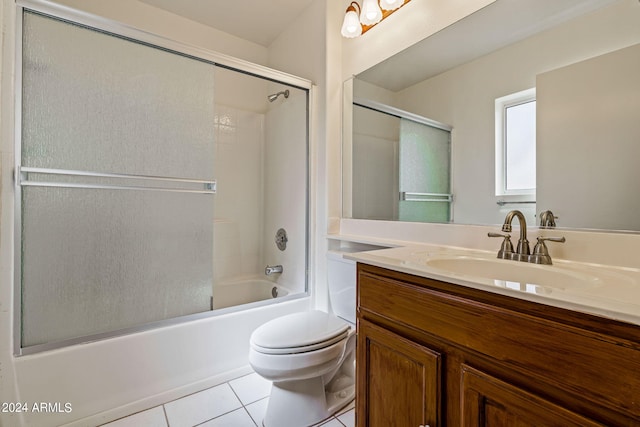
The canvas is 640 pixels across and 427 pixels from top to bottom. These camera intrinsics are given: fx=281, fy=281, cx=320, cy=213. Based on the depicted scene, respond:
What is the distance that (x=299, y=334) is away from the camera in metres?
1.20

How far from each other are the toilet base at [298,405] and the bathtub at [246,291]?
745 mm

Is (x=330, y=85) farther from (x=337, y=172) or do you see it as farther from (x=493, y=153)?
(x=493, y=153)

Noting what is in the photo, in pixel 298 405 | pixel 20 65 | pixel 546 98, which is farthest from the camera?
pixel 298 405

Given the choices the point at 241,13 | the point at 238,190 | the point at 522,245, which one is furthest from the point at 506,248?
the point at 241,13

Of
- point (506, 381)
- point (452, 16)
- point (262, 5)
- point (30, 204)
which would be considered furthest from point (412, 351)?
point (262, 5)

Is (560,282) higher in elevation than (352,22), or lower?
lower

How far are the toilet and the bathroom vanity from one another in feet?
0.91

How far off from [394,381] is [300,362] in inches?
17.1

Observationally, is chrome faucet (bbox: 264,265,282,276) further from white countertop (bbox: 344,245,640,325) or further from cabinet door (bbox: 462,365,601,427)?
cabinet door (bbox: 462,365,601,427)

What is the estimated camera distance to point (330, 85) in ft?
5.95

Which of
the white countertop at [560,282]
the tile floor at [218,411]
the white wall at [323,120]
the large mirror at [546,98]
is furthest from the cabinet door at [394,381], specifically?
the white wall at [323,120]

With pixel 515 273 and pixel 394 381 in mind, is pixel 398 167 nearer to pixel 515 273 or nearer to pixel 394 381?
pixel 515 273

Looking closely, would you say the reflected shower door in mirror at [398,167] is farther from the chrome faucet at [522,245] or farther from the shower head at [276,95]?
the shower head at [276,95]

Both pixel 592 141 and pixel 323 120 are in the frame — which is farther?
pixel 323 120
